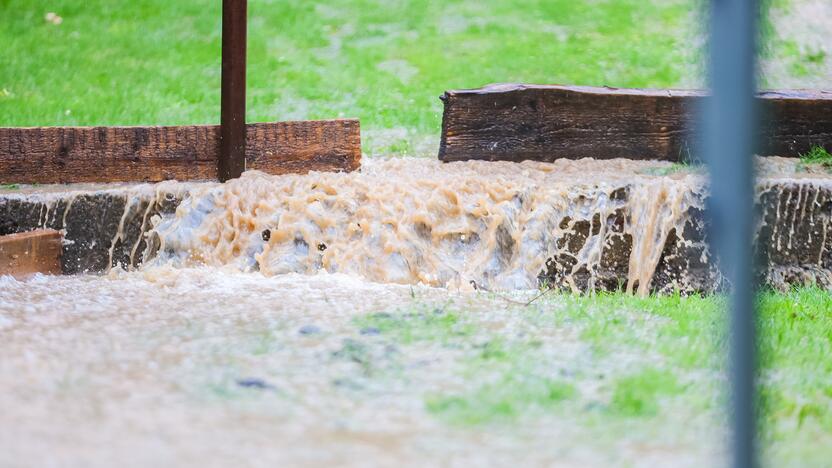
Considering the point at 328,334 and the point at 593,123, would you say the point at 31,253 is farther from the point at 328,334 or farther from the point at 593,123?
the point at 593,123

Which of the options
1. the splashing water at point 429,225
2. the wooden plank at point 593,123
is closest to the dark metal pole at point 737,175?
the splashing water at point 429,225

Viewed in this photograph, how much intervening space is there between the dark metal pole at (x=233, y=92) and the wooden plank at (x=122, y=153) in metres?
0.11

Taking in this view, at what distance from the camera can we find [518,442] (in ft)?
7.64

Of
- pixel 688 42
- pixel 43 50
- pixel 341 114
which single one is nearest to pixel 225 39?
pixel 341 114

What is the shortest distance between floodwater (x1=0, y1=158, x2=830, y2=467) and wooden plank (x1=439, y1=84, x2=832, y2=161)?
48 centimetres

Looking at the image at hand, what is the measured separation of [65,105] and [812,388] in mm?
9492

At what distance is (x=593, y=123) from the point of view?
724cm

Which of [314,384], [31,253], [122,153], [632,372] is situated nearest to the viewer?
[314,384]

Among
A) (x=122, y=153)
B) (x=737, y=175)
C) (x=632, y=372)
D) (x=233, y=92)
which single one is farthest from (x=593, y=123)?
(x=737, y=175)

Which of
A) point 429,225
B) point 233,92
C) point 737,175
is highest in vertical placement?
point 233,92

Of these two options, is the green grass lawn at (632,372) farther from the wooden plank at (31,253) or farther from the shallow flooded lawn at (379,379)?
the wooden plank at (31,253)

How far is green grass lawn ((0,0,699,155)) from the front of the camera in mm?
10312

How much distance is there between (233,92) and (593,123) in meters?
2.90

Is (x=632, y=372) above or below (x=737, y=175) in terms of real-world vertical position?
below
